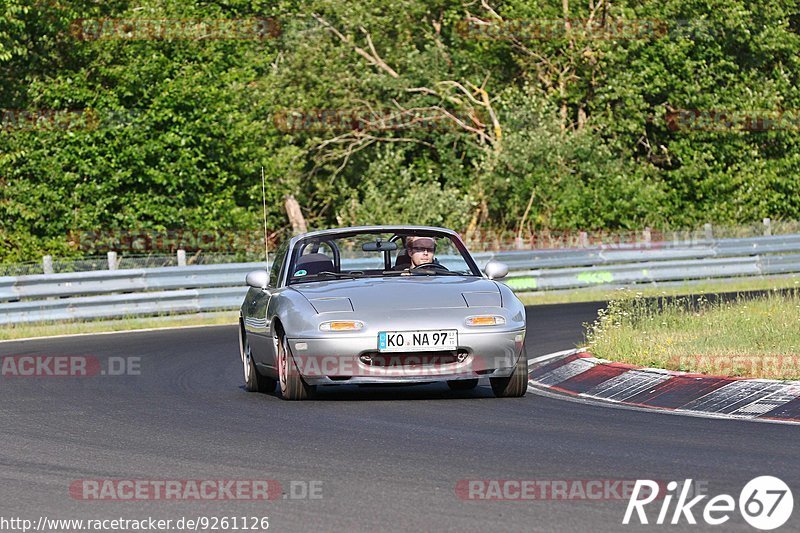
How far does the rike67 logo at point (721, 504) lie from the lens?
6.41 m

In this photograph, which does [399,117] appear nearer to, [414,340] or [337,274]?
[337,274]

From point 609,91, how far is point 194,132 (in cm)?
1235

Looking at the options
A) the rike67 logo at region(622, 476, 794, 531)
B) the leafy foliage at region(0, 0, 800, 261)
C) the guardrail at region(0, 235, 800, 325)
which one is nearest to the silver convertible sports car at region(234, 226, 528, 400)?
the rike67 logo at region(622, 476, 794, 531)

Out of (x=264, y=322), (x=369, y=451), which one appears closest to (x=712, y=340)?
(x=264, y=322)

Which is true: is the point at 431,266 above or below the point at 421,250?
below

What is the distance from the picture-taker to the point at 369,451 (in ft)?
29.0

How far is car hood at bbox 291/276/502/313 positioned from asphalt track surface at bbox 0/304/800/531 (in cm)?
76

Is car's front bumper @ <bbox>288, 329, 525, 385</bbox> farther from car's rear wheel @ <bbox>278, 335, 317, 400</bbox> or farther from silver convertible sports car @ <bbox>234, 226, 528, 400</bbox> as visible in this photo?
car's rear wheel @ <bbox>278, 335, 317, 400</bbox>

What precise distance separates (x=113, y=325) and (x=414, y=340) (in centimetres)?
1314

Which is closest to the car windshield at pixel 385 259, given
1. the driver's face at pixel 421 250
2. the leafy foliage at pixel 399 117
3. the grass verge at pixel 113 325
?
the driver's face at pixel 421 250

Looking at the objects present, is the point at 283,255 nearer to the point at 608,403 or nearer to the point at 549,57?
the point at 608,403
